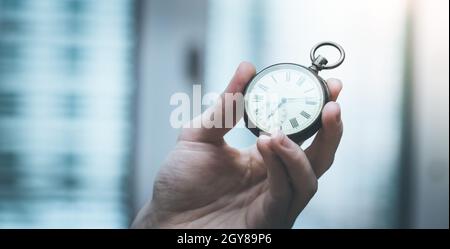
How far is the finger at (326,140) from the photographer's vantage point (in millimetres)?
1106

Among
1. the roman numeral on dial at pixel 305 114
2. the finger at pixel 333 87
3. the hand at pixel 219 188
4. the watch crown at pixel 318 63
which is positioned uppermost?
the watch crown at pixel 318 63

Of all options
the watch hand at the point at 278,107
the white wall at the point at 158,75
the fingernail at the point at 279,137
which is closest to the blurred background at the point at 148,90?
the white wall at the point at 158,75

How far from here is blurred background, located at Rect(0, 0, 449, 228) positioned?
1562 mm

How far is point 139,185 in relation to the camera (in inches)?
62.9

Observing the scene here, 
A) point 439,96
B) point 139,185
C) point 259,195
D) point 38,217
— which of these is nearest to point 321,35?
point 439,96

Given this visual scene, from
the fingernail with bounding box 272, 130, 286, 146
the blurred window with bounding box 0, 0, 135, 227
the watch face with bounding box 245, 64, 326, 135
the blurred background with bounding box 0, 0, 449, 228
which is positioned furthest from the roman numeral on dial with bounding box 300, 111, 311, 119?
the blurred window with bounding box 0, 0, 135, 227

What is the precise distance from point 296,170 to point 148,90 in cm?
63

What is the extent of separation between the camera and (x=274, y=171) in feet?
3.77

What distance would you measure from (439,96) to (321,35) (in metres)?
0.43

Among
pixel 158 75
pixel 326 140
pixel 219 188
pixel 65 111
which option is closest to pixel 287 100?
pixel 326 140

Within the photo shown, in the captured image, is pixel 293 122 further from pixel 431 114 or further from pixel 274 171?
pixel 431 114

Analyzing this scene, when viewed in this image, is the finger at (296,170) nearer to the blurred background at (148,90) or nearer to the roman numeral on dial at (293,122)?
the roman numeral on dial at (293,122)
